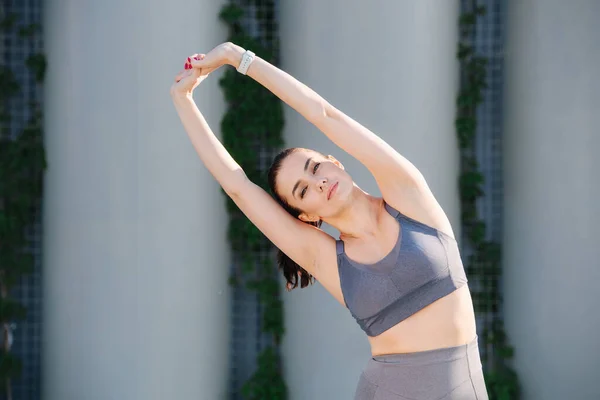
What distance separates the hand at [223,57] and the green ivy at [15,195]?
2.92 meters

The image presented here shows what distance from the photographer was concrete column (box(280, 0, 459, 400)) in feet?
15.2

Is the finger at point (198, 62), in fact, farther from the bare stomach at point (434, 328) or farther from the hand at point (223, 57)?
the bare stomach at point (434, 328)

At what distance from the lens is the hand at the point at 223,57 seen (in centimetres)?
221

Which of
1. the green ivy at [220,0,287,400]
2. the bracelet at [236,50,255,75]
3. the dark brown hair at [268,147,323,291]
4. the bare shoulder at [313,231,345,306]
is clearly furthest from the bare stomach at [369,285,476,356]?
the green ivy at [220,0,287,400]

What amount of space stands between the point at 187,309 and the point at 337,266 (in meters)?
2.61

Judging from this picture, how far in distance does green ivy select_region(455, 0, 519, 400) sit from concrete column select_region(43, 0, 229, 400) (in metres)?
1.43

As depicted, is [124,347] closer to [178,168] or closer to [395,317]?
[178,168]

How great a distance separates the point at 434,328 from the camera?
7.25 ft

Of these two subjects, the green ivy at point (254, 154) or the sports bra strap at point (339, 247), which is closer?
the sports bra strap at point (339, 247)

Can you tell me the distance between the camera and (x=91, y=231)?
15.4ft

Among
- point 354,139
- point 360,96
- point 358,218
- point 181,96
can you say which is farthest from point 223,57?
point 360,96

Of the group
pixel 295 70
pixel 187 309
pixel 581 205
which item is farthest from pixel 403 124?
pixel 187 309

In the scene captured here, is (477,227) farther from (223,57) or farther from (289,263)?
(223,57)

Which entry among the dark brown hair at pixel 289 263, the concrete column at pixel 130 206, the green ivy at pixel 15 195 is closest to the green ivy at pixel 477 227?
the concrete column at pixel 130 206
